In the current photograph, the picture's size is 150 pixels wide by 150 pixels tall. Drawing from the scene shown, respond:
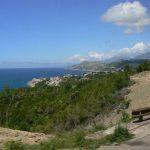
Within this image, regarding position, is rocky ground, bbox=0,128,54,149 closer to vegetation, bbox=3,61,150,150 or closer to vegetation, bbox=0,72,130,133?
vegetation, bbox=3,61,150,150

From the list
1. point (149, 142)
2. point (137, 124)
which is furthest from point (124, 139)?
point (137, 124)

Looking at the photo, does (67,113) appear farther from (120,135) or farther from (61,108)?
(120,135)

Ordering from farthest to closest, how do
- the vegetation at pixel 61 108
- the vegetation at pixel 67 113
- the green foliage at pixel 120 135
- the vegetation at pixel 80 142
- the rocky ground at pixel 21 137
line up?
the vegetation at pixel 61 108 → the rocky ground at pixel 21 137 → the green foliage at pixel 120 135 → the vegetation at pixel 67 113 → the vegetation at pixel 80 142

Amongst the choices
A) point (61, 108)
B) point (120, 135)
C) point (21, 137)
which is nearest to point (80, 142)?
point (120, 135)

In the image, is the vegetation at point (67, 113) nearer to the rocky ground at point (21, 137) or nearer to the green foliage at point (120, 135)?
the green foliage at point (120, 135)

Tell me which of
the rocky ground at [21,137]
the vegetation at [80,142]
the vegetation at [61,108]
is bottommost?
the vegetation at [61,108]

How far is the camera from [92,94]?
147ft

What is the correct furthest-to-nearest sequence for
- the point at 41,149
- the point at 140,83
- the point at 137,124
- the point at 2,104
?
the point at 2,104, the point at 140,83, the point at 137,124, the point at 41,149

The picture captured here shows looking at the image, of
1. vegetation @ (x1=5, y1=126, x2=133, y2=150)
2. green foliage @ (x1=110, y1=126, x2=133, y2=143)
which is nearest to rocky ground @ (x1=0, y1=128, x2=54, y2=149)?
vegetation @ (x1=5, y1=126, x2=133, y2=150)

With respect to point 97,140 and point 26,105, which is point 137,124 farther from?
point 26,105

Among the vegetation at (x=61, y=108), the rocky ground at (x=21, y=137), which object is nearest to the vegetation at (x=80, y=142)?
the rocky ground at (x=21, y=137)

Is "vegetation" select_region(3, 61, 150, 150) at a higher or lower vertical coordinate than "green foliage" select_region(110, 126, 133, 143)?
lower

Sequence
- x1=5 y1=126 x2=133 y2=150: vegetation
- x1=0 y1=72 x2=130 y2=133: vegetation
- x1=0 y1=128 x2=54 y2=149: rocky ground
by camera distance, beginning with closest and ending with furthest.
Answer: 1. x1=5 y1=126 x2=133 y2=150: vegetation
2. x1=0 y1=128 x2=54 y2=149: rocky ground
3. x1=0 y1=72 x2=130 y2=133: vegetation

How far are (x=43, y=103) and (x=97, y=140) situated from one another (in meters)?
43.7
